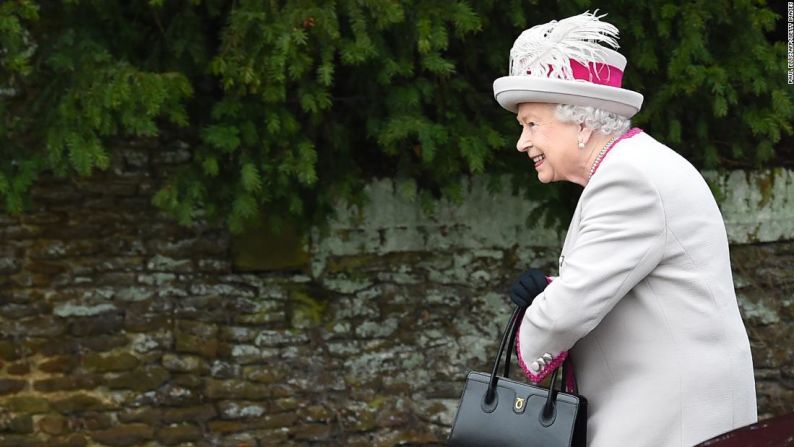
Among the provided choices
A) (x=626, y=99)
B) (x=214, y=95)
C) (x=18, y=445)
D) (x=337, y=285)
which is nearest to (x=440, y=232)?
(x=337, y=285)

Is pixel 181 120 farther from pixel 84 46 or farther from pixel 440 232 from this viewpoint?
pixel 440 232

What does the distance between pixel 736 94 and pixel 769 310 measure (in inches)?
61.5

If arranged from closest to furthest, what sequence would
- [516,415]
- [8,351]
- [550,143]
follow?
[516,415] < [550,143] < [8,351]

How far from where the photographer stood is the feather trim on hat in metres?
2.29

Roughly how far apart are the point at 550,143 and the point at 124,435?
372cm

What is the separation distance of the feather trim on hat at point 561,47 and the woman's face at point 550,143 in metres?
0.09

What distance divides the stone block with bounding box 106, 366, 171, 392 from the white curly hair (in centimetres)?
360

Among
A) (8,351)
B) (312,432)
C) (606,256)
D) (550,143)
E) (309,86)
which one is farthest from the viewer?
(312,432)

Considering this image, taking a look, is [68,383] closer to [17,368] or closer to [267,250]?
[17,368]

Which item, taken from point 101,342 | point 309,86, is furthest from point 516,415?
point 101,342

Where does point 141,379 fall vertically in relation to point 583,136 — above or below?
below

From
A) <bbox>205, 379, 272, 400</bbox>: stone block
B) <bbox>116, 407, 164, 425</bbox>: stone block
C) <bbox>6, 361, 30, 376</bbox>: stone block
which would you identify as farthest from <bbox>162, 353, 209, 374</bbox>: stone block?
<bbox>6, 361, 30, 376</bbox>: stone block

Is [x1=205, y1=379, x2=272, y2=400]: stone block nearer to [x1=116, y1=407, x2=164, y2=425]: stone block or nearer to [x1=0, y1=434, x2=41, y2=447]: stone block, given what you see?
[x1=116, y1=407, x2=164, y2=425]: stone block

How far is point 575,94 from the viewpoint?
2270mm
